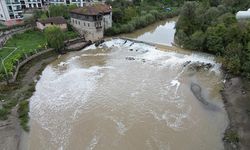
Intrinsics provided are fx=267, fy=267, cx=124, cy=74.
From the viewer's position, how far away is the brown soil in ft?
66.1

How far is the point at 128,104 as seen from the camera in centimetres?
2594

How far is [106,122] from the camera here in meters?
23.5

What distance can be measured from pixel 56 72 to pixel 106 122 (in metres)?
13.5

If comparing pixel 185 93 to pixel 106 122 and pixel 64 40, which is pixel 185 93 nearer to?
pixel 106 122

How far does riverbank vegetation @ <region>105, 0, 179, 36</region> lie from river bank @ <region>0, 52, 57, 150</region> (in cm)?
1372

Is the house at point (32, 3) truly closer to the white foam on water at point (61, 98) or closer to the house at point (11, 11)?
the house at point (11, 11)

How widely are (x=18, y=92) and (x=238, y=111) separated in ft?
73.9

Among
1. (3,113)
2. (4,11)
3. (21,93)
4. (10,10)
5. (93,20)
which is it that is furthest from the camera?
(10,10)

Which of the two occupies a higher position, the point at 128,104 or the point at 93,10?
the point at 93,10

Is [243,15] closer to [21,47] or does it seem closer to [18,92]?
[18,92]

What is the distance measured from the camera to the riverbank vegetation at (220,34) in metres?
30.3

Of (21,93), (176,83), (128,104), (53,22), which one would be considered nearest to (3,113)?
(21,93)

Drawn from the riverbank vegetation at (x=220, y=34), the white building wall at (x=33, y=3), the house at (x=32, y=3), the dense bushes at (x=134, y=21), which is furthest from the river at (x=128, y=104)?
the white building wall at (x=33, y=3)

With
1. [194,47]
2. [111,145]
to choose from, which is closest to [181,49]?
[194,47]
